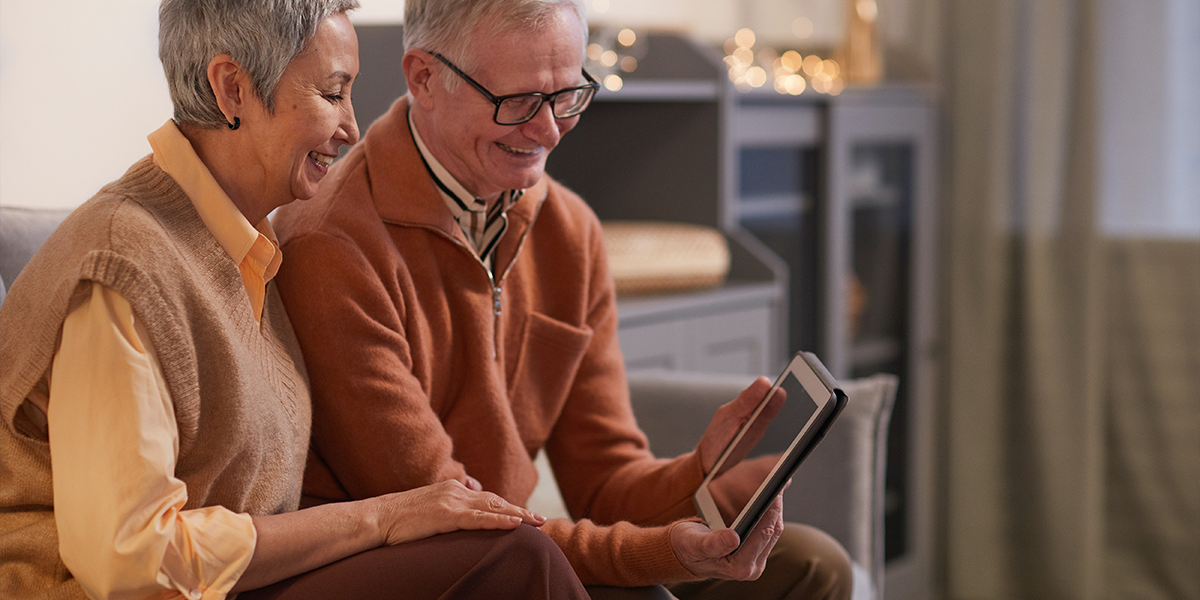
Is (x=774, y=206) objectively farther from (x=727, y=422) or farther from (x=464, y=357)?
(x=464, y=357)

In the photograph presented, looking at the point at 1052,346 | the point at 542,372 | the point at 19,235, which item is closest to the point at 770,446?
the point at 542,372

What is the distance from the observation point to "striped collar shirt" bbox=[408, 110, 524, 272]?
112cm

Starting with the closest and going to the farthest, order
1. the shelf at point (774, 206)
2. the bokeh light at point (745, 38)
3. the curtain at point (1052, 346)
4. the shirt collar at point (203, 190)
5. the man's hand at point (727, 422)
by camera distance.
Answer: the shirt collar at point (203, 190), the man's hand at point (727, 422), the shelf at point (774, 206), the curtain at point (1052, 346), the bokeh light at point (745, 38)

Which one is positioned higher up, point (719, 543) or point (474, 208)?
point (474, 208)

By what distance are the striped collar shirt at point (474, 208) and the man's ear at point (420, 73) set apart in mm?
34

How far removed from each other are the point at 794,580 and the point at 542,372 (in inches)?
14.3

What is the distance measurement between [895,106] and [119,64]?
190 centimetres

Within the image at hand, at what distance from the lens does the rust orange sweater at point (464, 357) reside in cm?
102

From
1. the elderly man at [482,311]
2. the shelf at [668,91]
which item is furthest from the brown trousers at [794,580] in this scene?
the shelf at [668,91]

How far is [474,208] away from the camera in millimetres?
1158

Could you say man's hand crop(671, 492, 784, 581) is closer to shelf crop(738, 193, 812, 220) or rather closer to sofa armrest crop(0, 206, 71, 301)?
sofa armrest crop(0, 206, 71, 301)

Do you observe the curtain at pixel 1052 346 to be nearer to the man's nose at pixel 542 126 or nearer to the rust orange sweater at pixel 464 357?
the rust orange sweater at pixel 464 357

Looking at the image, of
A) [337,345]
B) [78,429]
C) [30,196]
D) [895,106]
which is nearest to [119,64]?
[30,196]

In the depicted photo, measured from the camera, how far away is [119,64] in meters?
1.15
